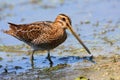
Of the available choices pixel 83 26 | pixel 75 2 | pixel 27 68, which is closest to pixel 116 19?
pixel 83 26

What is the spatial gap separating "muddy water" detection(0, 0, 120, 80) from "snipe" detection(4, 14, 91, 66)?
35 cm

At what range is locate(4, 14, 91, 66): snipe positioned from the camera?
11.4m

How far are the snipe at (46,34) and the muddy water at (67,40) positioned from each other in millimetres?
355

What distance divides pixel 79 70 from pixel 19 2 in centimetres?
886

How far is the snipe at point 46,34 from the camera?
448 inches

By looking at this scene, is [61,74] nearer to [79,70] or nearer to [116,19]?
[79,70]

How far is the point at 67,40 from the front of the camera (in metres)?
13.4

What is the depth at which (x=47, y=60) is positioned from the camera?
11.6 metres

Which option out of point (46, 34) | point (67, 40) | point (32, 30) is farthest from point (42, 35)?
point (67, 40)

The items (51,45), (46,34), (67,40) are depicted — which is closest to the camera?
(51,45)

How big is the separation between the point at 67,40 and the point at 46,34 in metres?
1.89

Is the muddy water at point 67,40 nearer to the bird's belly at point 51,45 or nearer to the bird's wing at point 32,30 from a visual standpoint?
the bird's belly at point 51,45

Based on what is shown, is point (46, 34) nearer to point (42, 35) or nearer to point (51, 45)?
point (42, 35)

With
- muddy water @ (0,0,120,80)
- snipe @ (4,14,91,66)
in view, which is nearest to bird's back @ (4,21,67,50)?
snipe @ (4,14,91,66)
